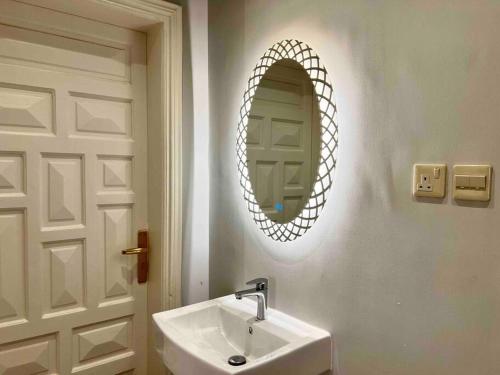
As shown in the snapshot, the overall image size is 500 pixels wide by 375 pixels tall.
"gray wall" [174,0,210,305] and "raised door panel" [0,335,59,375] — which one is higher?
"gray wall" [174,0,210,305]

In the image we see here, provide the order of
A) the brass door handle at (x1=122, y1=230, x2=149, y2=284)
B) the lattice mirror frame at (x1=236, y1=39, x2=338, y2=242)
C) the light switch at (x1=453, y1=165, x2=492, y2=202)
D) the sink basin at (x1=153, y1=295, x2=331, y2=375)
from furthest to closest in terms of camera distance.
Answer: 1. the brass door handle at (x1=122, y1=230, x2=149, y2=284)
2. the lattice mirror frame at (x1=236, y1=39, x2=338, y2=242)
3. the sink basin at (x1=153, y1=295, x2=331, y2=375)
4. the light switch at (x1=453, y1=165, x2=492, y2=202)

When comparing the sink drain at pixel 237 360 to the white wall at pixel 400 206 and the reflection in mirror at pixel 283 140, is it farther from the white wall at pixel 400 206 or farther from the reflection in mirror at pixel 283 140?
the reflection in mirror at pixel 283 140

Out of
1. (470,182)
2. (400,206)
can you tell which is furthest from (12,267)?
(470,182)

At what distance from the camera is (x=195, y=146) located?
1.72 meters

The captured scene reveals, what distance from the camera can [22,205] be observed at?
1.45 meters

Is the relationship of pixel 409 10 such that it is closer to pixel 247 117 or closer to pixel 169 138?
pixel 247 117

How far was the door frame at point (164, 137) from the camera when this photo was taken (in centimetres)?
163

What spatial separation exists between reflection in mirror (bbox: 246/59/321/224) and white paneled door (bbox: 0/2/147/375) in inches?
24.1

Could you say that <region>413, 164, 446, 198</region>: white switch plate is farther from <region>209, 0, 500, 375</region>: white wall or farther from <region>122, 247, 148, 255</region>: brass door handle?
<region>122, 247, 148, 255</region>: brass door handle

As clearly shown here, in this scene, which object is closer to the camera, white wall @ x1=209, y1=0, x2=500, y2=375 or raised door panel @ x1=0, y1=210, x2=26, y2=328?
white wall @ x1=209, y1=0, x2=500, y2=375

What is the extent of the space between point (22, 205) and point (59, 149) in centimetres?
27

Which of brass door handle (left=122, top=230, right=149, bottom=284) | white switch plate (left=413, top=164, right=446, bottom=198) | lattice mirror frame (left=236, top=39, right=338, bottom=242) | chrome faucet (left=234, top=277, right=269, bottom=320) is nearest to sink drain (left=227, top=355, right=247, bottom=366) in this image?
chrome faucet (left=234, top=277, right=269, bottom=320)

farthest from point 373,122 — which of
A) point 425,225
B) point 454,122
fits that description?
point 425,225

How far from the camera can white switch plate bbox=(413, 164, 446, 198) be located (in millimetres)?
924
